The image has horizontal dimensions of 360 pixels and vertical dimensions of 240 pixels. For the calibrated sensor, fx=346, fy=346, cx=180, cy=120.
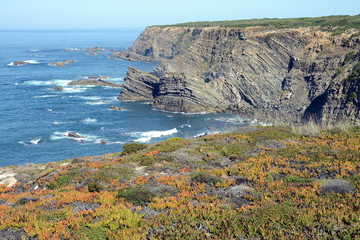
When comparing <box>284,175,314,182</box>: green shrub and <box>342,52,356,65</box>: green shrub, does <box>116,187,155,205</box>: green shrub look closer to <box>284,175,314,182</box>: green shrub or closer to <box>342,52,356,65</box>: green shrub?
<box>284,175,314,182</box>: green shrub

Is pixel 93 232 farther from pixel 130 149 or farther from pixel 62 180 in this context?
pixel 130 149

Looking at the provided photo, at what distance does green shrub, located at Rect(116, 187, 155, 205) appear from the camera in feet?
59.4

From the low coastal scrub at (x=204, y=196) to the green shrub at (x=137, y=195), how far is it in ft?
0.17

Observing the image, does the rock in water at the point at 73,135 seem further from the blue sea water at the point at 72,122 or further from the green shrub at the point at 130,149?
the green shrub at the point at 130,149

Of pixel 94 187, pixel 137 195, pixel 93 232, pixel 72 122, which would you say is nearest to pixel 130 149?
pixel 94 187

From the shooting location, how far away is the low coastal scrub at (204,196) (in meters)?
13.6

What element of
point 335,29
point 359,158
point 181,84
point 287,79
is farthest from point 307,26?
point 359,158

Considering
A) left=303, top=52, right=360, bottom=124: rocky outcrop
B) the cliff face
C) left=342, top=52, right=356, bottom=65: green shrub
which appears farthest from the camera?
the cliff face

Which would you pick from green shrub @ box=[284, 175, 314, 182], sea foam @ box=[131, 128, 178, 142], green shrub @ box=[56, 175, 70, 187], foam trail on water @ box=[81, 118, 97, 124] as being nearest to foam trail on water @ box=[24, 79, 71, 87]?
foam trail on water @ box=[81, 118, 97, 124]

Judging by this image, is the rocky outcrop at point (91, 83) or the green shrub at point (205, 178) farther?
the rocky outcrop at point (91, 83)

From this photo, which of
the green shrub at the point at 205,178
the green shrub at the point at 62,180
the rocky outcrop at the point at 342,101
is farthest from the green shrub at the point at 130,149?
the rocky outcrop at the point at 342,101

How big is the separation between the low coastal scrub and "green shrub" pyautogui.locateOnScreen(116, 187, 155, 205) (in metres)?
0.05

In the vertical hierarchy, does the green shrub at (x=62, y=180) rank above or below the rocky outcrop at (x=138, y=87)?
above

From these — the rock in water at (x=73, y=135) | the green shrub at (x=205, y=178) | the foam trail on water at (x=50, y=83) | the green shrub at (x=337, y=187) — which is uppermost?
the green shrub at (x=337, y=187)
